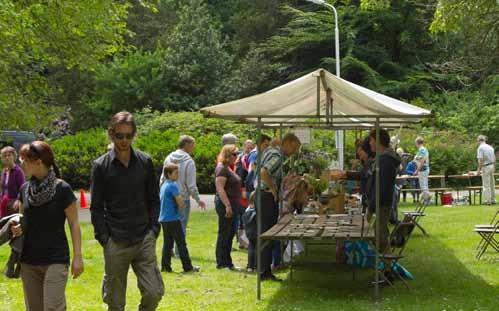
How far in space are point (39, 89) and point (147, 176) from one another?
1741 centimetres

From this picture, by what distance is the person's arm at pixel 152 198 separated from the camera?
676 centimetres

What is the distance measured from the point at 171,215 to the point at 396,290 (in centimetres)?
329

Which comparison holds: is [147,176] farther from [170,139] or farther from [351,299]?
[170,139]

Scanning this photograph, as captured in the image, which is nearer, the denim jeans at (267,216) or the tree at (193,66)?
the denim jeans at (267,216)

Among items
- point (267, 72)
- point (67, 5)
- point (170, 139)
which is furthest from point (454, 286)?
point (267, 72)

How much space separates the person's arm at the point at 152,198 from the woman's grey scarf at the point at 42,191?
79 centimetres

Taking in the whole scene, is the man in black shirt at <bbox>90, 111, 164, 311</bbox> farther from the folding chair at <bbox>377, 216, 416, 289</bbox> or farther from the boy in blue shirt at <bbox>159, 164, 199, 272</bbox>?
the boy in blue shirt at <bbox>159, 164, 199, 272</bbox>

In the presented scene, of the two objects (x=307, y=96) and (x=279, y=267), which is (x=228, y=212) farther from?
(x=307, y=96)

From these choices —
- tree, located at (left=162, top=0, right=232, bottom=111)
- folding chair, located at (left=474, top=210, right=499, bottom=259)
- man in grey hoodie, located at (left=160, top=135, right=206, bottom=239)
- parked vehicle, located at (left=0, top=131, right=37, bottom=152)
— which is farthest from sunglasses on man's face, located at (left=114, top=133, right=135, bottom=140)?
tree, located at (left=162, top=0, right=232, bottom=111)

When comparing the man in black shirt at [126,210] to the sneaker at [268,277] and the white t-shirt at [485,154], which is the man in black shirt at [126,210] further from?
the white t-shirt at [485,154]

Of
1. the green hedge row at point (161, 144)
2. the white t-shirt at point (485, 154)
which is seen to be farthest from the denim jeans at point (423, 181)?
the green hedge row at point (161, 144)

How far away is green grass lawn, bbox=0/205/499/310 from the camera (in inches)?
361

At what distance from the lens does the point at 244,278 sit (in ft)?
36.5

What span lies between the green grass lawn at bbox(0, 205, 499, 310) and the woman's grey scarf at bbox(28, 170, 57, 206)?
3121 mm
